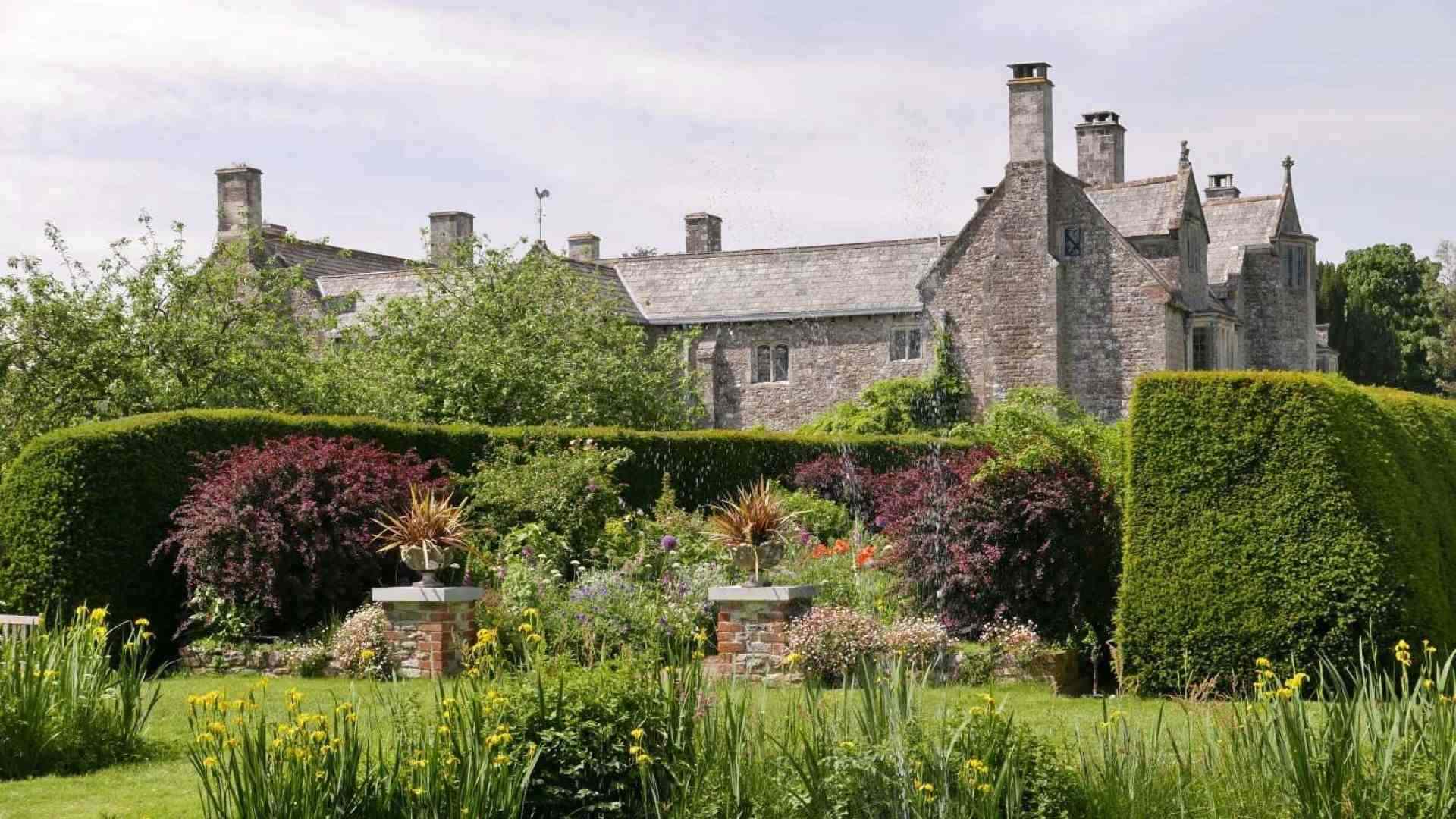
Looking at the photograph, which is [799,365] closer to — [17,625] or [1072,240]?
[1072,240]

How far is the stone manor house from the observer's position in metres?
37.5

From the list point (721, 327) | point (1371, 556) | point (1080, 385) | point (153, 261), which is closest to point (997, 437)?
point (1371, 556)

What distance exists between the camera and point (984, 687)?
43.9ft

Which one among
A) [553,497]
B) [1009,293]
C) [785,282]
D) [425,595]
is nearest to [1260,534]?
[425,595]

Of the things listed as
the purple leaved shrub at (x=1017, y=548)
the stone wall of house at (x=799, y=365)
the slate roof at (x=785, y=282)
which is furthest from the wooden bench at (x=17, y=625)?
the slate roof at (x=785, y=282)

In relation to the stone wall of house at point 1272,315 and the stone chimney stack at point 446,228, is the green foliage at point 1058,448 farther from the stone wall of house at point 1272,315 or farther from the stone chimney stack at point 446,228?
the stone chimney stack at point 446,228

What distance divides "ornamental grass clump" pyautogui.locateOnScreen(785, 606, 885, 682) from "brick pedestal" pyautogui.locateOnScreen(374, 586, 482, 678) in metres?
3.09

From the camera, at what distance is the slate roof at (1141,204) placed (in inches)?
1516

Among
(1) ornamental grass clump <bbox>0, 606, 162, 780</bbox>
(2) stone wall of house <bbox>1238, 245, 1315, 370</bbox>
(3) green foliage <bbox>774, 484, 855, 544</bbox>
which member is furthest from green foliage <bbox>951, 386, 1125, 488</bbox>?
(2) stone wall of house <bbox>1238, 245, 1315, 370</bbox>

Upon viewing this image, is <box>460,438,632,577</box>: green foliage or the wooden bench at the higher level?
<box>460,438,632,577</box>: green foliage

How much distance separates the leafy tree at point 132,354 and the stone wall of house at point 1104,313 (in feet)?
66.6

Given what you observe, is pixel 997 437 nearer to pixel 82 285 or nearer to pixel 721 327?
pixel 82 285

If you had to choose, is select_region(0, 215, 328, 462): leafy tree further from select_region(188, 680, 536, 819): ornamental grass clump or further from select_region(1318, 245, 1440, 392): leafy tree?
select_region(1318, 245, 1440, 392): leafy tree

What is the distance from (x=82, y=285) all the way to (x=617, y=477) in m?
8.06
